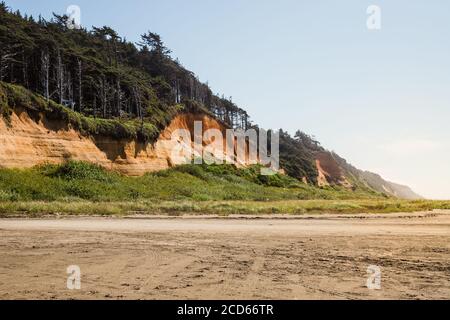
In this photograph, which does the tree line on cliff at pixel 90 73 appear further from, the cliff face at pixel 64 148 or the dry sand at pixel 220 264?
the dry sand at pixel 220 264

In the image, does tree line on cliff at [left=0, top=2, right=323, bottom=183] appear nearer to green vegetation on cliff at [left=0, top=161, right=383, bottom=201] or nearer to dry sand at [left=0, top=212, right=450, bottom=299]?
green vegetation on cliff at [left=0, top=161, right=383, bottom=201]

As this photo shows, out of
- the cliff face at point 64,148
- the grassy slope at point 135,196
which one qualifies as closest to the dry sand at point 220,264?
the grassy slope at point 135,196

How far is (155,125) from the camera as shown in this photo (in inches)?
2076

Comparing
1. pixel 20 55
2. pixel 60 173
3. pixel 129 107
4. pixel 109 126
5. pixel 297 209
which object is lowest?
pixel 297 209

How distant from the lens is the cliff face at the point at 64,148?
32906 millimetres

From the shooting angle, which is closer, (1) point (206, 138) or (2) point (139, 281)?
(2) point (139, 281)

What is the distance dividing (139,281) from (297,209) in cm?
2208

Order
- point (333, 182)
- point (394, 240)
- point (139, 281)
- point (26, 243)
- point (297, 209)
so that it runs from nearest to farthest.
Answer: point (139, 281) → point (26, 243) → point (394, 240) → point (297, 209) → point (333, 182)

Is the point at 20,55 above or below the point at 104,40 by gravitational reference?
below

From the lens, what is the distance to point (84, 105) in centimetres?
5256

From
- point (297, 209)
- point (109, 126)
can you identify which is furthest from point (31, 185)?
point (297, 209)

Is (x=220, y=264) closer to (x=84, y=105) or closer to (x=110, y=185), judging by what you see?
(x=110, y=185)

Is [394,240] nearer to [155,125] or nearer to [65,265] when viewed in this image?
[65,265]

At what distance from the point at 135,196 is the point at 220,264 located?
27.4m
